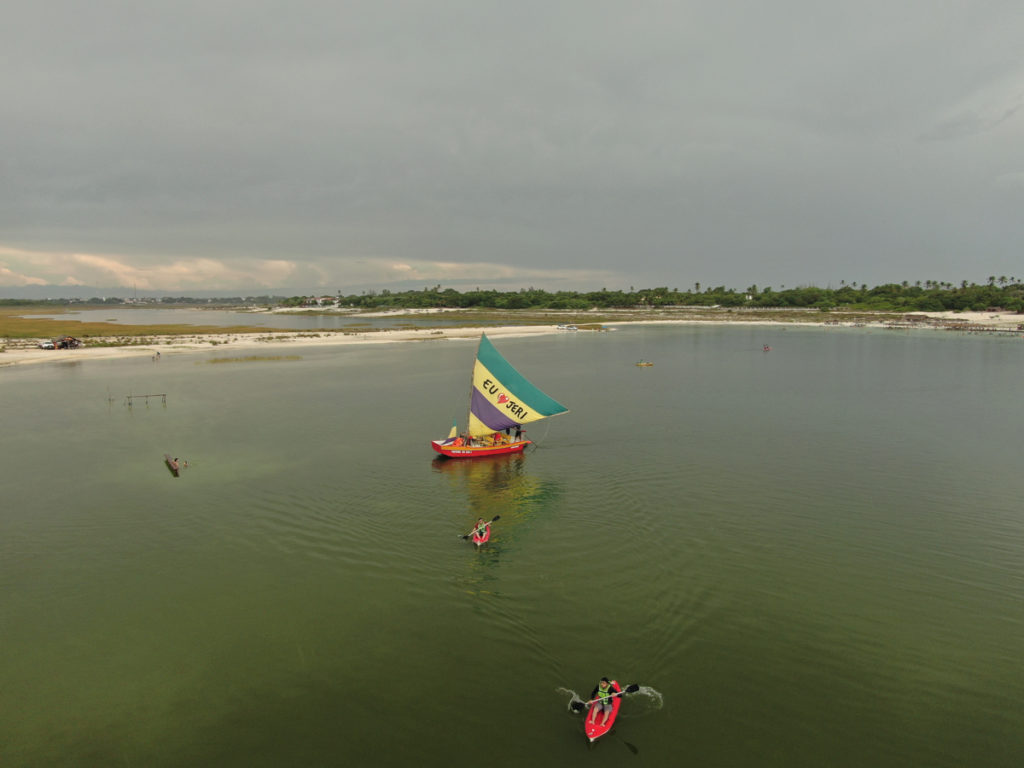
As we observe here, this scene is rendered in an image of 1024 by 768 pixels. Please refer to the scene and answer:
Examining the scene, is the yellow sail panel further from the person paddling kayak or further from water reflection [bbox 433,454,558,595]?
the person paddling kayak

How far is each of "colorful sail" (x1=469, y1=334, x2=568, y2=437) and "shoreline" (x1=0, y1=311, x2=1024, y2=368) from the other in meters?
79.2

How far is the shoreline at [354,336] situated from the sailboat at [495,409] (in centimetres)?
7919

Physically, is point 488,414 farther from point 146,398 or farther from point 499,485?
point 146,398

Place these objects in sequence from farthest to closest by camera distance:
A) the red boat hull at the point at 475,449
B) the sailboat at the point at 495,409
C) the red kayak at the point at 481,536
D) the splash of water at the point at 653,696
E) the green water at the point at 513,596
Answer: the sailboat at the point at 495,409 < the red boat hull at the point at 475,449 < the red kayak at the point at 481,536 < the splash of water at the point at 653,696 < the green water at the point at 513,596

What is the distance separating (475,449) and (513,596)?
17.9m

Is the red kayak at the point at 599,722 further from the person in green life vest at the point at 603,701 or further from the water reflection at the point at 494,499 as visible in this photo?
the water reflection at the point at 494,499

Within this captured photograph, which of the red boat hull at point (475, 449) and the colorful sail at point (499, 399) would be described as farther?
the colorful sail at point (499, 399)

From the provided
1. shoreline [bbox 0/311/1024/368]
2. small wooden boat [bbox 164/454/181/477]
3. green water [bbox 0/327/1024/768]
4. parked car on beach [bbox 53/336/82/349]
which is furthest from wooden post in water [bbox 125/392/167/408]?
parked car on beach [bbox 53/336/82/349]

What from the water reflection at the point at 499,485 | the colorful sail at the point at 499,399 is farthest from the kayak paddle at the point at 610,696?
the colorful sail at the point at 499,399

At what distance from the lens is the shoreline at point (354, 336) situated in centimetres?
9450

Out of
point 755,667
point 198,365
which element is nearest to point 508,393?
point 755,667

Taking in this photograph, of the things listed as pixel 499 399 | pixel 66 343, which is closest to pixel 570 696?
pixel 499 399

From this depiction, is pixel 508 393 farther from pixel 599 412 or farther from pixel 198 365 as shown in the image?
pixel 198 365

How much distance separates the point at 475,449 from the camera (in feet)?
126
